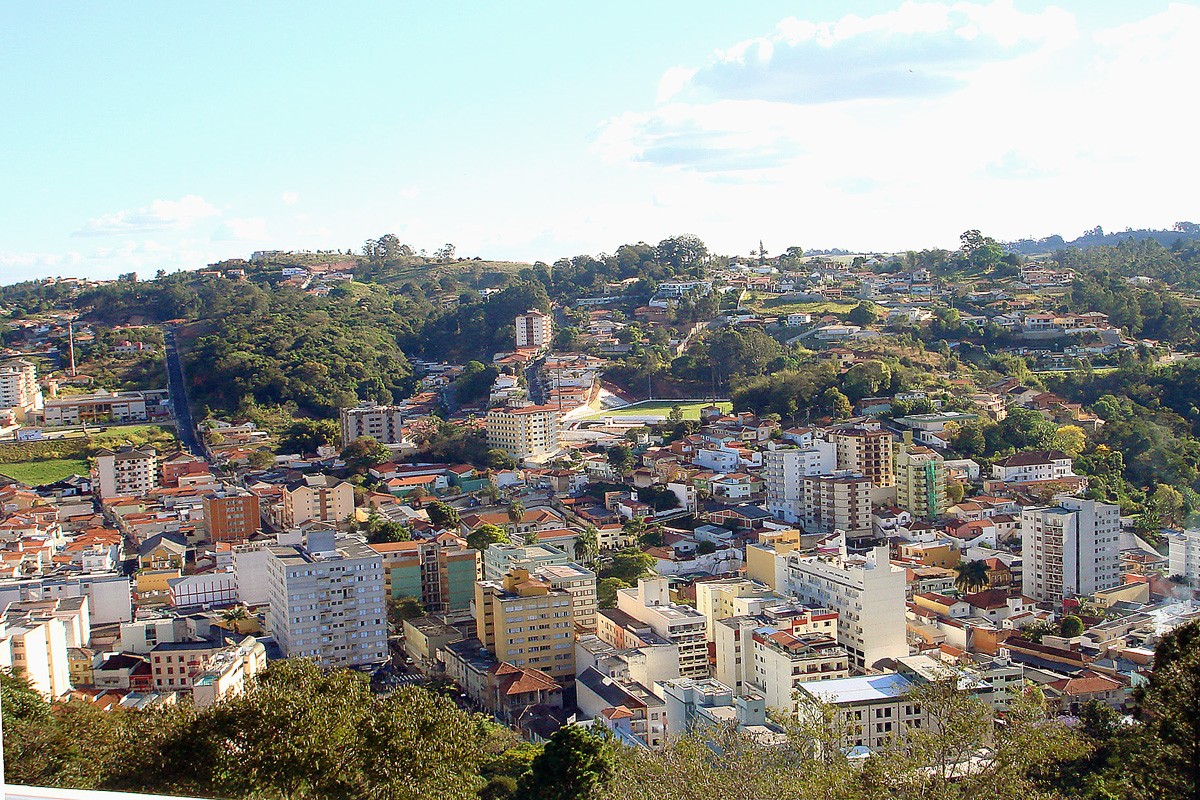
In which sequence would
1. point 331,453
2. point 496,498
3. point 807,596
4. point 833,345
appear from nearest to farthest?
point 807,596, point 496,498, point 331,453, point 833,345

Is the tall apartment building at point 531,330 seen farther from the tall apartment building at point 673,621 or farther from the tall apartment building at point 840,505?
the tall apartment building at point 673,621

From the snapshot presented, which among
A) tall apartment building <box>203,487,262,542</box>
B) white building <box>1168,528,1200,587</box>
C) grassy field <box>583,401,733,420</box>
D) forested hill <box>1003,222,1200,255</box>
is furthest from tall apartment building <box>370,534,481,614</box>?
forested hill <box>1003,222,1200,255</box>

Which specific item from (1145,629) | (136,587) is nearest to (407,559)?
(136,587)

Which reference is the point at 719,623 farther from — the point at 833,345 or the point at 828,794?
the point at 833,345

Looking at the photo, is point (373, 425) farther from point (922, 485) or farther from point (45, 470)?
point (922, 485)

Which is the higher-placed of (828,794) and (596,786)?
(828,794)

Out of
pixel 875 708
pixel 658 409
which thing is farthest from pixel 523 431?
pixel 875 708

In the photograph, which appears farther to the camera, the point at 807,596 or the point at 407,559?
the point at 407,559

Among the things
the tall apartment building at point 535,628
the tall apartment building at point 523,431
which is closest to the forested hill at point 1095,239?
the tall apartment building at point 523,431
